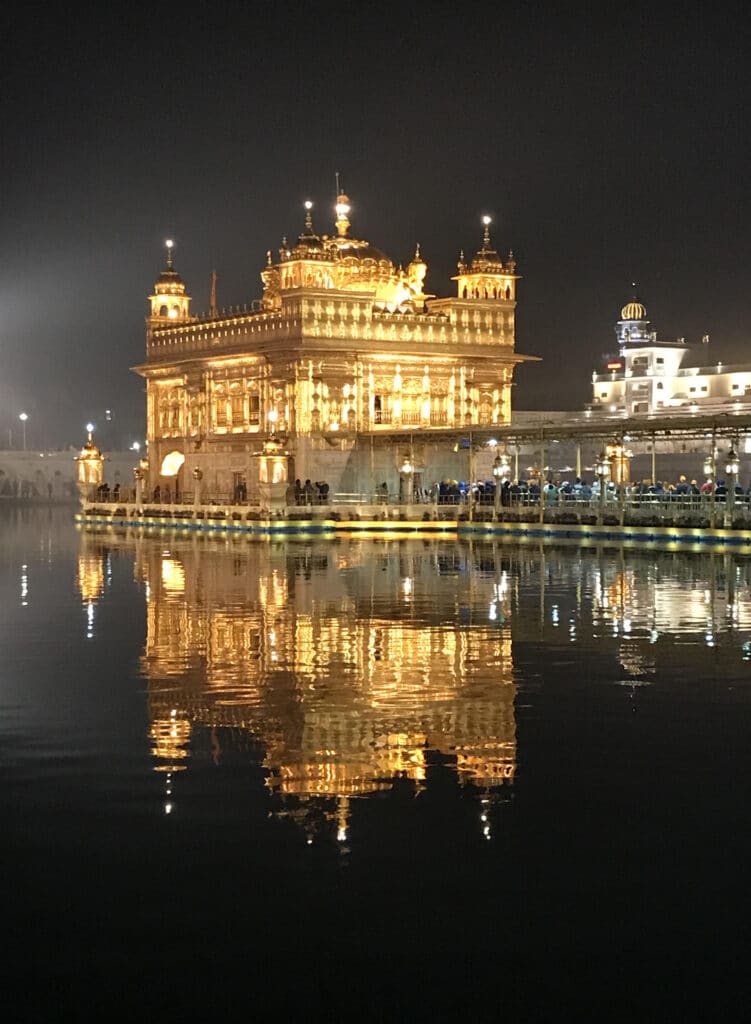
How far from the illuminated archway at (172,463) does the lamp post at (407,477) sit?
1239 cm

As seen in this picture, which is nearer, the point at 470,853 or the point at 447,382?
the point at 470,853

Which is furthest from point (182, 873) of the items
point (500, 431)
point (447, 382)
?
point (447, 382)

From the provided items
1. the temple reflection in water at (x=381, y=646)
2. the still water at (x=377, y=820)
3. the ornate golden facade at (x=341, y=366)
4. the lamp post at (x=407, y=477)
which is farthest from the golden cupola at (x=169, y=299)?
the still water at (x=377, y=820)

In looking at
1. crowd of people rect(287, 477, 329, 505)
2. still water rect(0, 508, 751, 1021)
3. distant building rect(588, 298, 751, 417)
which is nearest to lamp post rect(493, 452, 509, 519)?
crowd of people rect(287, 477, 329, 505)

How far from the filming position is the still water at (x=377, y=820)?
24.7 ft

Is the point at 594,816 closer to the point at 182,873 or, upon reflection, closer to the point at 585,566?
the point at 182,873

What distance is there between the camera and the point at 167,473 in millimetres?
66500

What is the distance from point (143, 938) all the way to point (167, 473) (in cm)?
5904

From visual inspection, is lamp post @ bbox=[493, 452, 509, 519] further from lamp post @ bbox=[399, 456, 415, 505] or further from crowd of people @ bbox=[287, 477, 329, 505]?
crowd of people @ bbox=[287, 477, 329, 505]

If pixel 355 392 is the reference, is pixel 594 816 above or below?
below

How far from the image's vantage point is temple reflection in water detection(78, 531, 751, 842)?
1205 cm

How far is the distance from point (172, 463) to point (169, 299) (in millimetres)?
7784

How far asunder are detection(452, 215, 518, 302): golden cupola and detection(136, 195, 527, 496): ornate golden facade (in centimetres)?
5

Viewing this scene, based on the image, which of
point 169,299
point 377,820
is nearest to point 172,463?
point 169,299
